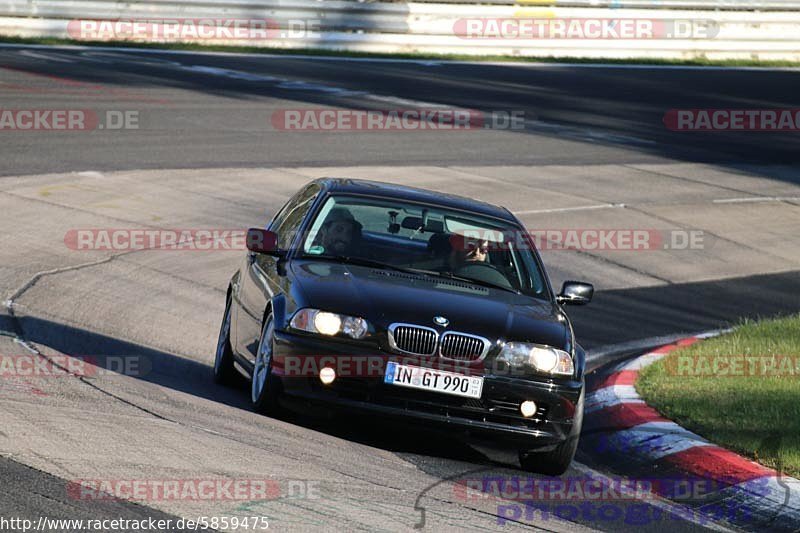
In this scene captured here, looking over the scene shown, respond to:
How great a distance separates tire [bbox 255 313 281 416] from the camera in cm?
768

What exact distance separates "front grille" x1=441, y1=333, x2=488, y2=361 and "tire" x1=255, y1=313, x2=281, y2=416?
3.10 ft

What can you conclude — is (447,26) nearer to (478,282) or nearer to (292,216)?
(292,216)

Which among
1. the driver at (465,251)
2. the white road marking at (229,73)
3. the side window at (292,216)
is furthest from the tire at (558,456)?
the white road marking at (229,73)

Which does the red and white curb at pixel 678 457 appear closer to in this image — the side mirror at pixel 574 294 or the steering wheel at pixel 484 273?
the side mirror at pixel 574 294

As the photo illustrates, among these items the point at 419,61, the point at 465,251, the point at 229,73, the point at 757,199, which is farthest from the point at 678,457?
the point at 419,61

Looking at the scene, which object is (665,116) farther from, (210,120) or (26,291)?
(26,291)

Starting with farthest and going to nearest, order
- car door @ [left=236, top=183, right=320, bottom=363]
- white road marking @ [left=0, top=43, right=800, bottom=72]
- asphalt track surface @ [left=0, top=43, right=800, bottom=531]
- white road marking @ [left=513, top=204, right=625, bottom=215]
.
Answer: white road marking @ [left=0, top=43, right=800, bottom=72]
white road marking @ [left=513, top=204, right=625, bottom=215]
car door @ [left=236, top=183, right=320, bottom=363]
asphalt track surface @ [left=0, top=43, right=800, bottom=531]

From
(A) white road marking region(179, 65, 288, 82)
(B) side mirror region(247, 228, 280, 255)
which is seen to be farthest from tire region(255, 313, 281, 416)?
(A) white road marking region(179, 65, 288, 82)

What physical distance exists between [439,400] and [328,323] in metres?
0.73

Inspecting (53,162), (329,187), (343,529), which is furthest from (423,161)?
(343,529)

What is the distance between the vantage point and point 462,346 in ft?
24.9

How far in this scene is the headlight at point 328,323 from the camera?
7543 millimetres

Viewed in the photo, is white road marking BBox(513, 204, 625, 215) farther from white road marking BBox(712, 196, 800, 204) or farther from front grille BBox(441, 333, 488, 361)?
front grille BBox(441, 333, 488, 361)

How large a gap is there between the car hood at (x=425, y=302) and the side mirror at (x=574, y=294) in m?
0.37
